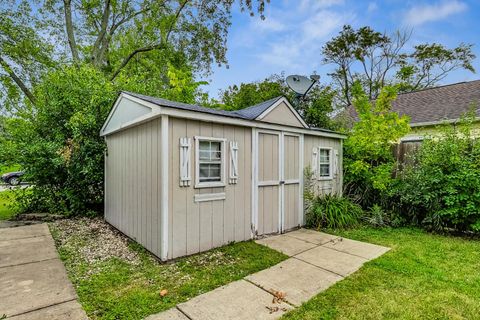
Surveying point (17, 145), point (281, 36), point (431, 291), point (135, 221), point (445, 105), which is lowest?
point (431, 291)

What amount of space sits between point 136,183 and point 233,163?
1846 millimetres

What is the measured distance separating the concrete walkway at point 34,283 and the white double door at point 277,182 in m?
3.10

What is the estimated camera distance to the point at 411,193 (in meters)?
5.78

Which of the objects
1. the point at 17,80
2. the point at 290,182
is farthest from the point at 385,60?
the point at 17,80

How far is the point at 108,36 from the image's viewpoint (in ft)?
44.0

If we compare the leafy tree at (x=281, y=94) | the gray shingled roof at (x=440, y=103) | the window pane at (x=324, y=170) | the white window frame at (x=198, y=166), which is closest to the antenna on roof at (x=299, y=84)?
the leafy tree at (x=281, y=94)

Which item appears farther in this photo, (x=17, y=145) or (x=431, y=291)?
(x=17, y=145)

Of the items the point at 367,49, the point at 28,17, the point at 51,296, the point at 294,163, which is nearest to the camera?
the point at 51,296

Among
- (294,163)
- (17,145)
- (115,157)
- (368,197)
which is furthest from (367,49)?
(17,145)

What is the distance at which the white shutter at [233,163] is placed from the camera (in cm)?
444

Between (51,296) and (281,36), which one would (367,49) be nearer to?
(281,36)

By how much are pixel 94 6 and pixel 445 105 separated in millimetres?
17516

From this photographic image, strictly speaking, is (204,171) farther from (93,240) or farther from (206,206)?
(93,240)

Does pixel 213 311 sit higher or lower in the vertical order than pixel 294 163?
lower
